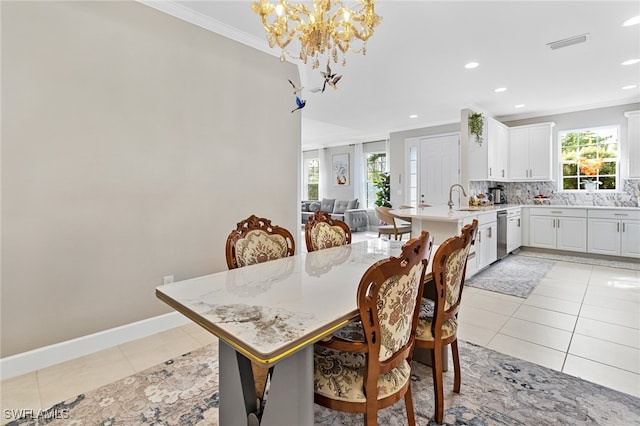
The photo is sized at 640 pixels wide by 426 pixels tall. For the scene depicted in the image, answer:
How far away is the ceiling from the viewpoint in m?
2.67

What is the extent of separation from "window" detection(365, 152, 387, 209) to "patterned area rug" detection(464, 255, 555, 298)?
4.16 metres

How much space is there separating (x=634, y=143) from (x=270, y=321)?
6.59 metres

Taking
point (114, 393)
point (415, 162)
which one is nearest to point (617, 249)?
point (415, 162)

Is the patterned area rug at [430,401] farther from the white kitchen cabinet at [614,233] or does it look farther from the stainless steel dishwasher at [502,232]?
the white kitchen cabinet at [614,233]

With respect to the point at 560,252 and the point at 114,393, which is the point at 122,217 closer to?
the point at 114,393

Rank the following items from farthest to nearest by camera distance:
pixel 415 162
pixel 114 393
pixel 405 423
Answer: pixel 415 162 < pixel 114 393 < pixel 405 423

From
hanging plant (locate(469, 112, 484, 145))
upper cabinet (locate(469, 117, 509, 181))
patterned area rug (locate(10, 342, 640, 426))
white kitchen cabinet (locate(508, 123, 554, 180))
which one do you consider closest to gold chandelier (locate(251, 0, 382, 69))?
patterned area rug (locate(10, 342, 640, 426))

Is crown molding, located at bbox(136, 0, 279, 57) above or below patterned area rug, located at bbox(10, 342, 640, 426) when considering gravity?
above

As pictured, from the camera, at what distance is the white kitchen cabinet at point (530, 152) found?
579 cm

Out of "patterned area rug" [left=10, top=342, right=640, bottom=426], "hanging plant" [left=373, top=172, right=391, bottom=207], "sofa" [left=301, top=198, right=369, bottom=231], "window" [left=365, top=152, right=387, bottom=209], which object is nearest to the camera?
"patterned area rug" [left=10, top=342, right=640, bottom=426]

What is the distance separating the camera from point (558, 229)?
555 cm

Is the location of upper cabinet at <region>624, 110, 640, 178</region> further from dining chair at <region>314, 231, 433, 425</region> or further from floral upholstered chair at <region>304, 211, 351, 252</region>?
dining chair at <region>314, 231, 433, 425</region>

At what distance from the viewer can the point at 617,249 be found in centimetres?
503

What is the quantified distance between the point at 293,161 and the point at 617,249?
5327 millimetres
